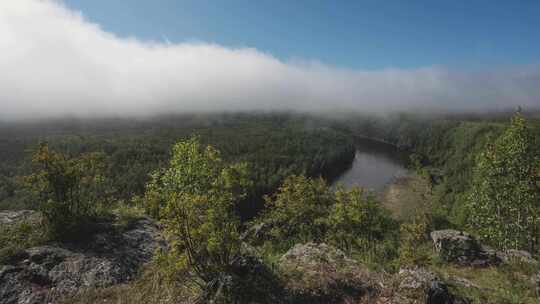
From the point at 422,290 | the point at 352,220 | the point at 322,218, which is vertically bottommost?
the point at 352,220

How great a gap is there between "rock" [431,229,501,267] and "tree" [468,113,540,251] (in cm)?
754

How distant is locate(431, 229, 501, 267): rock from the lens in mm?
15359

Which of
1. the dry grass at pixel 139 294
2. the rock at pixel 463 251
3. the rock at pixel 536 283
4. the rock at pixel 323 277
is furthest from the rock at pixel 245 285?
the rock at pixel 463 251

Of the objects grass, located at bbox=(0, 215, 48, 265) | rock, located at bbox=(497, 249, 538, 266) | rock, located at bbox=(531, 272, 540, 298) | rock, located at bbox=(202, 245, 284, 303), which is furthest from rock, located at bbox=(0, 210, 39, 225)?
rock, located at bbox=(497, 249, 538, 266)

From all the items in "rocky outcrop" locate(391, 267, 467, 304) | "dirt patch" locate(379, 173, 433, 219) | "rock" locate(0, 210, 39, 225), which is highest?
"rock" locate(0, 210, 39, 225)

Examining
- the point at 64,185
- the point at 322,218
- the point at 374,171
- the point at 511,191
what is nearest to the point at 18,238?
the point at 64,185

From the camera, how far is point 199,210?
27.2ft

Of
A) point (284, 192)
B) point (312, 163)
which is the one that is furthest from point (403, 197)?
point (284, 192)

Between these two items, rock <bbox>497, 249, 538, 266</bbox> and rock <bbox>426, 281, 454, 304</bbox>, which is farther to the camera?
rock <bbox>497, 249, 538, 266</bbox>

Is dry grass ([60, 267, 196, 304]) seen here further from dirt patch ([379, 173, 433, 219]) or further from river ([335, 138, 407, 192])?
river ([335, 138, 407, 192])

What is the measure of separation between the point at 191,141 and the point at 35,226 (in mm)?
7867

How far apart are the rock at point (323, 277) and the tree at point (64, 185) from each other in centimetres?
827

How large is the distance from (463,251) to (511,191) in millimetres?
10304

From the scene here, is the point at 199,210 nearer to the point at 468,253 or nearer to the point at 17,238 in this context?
the point at 17,238
